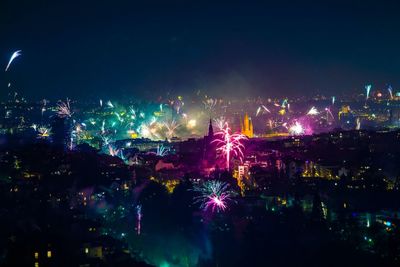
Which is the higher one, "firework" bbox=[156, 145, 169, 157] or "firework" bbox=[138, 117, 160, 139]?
"firework" bbox=[138, 117, 160, 139]

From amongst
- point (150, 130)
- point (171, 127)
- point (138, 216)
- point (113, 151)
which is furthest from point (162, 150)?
point (171, 127)

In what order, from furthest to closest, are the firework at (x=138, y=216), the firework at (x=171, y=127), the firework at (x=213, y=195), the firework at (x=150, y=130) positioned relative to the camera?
the firework at (x=171, y=127) → the firework at (x=150, y=130) → the firework at (x=213, y=195) → the firework at (x=138, y=216)

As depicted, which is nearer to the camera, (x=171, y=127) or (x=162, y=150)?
(x=162, y=150)

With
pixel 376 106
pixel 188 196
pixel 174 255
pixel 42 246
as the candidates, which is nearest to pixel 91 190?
pixel 188 196

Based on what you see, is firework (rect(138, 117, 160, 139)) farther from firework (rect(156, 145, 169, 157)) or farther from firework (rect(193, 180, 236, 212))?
firework (rect(193, 180, 236, 212))

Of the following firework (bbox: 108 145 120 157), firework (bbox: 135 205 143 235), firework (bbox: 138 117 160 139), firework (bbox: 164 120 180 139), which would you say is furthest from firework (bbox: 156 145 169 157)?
firework (bbox: 135 205 143 235)

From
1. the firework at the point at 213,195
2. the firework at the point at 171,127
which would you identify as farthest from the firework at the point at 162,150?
the firework at the point at 213,195

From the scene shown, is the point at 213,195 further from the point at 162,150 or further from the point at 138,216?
the point at 162,150

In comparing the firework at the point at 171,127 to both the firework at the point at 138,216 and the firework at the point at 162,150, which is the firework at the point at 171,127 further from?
the firework at the point at 138,216
